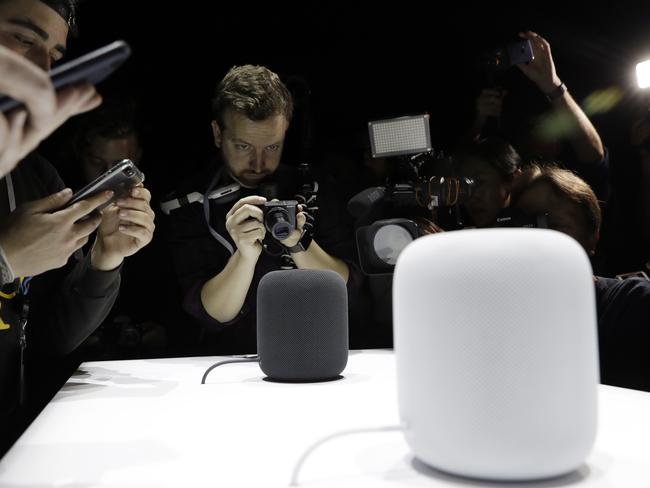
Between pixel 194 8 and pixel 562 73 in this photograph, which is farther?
pixel 194 8

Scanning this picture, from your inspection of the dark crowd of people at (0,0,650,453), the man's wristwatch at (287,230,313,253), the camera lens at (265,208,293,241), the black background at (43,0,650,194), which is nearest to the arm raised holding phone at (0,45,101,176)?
the dark crowd of people at (0,0,650,453)

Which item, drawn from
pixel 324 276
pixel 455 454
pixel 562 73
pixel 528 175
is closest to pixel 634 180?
pixel 528 175

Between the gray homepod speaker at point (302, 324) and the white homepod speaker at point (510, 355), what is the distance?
50cm

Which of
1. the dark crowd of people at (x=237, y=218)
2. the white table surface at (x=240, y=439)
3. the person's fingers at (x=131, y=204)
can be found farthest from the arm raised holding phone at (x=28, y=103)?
the person's fingers at (x=131, y=204)

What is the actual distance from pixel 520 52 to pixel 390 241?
2.30 ft

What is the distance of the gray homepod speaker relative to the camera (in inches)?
40.4

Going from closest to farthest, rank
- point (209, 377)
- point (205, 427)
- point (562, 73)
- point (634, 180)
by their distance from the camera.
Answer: point (205, 427)
point (209, 377)
point (634, 180)
point (562, 73)

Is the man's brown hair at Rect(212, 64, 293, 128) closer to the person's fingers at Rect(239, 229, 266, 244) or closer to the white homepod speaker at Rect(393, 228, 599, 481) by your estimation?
the person's fingers at Rect(239, 229, 266, 244)

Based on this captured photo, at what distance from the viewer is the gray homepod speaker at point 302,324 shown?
40.4 inches

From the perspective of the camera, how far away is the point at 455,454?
1.73 feet

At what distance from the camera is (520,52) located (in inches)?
67.9

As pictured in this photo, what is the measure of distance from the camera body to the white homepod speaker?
0.95 meters

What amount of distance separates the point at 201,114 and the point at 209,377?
4.13 ft

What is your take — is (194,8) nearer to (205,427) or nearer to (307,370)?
(307,370)
